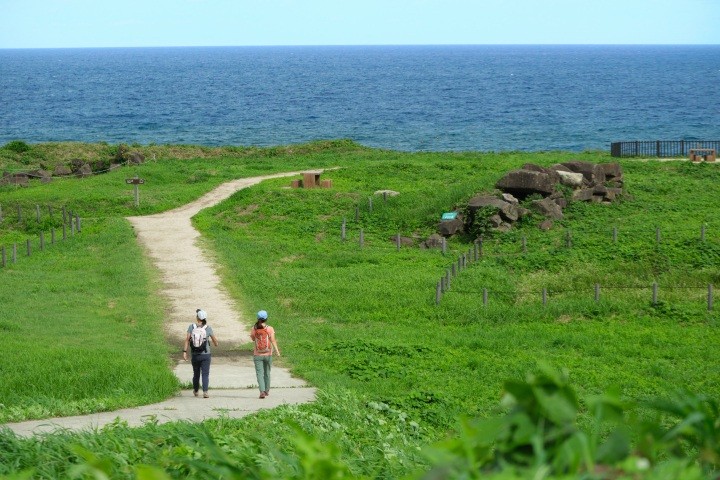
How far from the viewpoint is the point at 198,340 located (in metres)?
16.7

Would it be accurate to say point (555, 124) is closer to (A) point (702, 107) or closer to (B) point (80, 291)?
(A) point (702, 107)

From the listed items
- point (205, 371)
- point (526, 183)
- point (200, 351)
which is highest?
point (526, 183)

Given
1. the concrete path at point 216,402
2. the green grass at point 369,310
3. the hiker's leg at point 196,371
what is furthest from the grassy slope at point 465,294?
the hiker's leg at point 196,371

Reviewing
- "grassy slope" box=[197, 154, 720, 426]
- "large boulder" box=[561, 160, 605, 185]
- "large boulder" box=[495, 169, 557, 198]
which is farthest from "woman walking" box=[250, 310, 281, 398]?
"large boulder" box=[561, 160, 605, 185]

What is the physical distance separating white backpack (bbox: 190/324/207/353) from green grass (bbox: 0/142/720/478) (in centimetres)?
88

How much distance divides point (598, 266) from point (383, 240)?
7.99 m

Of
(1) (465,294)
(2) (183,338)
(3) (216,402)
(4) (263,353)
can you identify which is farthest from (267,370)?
(1) (465,294)

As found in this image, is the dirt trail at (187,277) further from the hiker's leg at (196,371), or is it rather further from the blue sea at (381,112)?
the blue sea at (381,112)

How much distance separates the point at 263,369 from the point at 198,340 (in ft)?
4.14

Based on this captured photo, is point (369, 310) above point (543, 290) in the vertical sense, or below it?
below

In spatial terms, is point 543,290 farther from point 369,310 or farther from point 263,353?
point 263,353

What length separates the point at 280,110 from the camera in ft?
401

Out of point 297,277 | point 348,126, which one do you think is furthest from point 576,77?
point 297,277

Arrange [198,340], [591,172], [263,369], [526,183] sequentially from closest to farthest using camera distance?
[263,369], [198,340], [526,183], [591,172]
